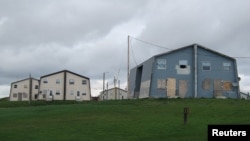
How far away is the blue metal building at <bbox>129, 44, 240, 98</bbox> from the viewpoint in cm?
5503

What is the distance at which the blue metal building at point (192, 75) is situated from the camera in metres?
55.0

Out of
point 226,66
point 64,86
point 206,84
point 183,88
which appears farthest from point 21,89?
point 226,66

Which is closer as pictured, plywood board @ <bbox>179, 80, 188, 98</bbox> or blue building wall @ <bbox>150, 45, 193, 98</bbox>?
blue building wall @ <bbox>150, 45, 193, 98</bbox>

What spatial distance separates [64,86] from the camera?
288 ft

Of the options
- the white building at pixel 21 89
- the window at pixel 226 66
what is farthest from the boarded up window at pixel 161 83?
the white building at pixel 21 89

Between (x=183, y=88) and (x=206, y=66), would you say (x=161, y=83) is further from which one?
(x=206, y=66)

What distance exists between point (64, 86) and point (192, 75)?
3783 cm

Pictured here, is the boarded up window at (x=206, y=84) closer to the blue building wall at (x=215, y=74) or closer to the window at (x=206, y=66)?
the blue building wall at (x=215, y=74)

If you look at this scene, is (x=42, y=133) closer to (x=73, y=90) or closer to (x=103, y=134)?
(x=103, y=134)

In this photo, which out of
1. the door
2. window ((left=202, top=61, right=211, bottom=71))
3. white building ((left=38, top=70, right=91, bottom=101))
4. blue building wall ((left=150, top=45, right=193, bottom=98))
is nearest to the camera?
the door

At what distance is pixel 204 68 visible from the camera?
5684 cm

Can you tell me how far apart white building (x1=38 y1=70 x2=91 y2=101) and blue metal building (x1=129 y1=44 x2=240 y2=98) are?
1296 inches

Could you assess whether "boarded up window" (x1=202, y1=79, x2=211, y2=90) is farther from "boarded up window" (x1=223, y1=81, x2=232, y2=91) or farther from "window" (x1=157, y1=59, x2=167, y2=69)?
"window" (x1=157, y1=59, x2=167, y2=69)

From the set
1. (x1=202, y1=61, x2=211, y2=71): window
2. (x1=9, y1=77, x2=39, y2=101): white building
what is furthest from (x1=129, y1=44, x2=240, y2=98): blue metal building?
(x1=9, y1=77, x2=39, y2=101): white building
